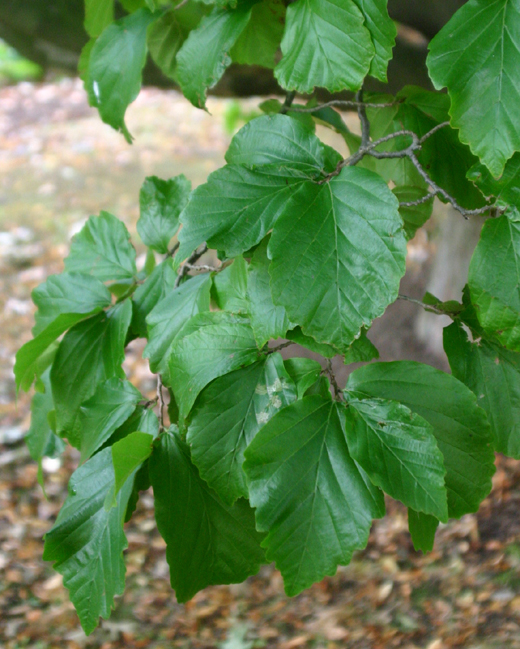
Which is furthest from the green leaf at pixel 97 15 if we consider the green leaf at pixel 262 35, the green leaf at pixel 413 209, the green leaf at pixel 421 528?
the green leaf at pixel 421 528

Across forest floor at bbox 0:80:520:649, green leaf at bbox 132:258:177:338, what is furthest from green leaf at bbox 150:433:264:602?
forest floor at bbox 0:80:520:649

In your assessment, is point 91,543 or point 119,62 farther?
point 119,62

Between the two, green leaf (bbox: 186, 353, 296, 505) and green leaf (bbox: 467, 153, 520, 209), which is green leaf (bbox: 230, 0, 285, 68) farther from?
green leaf (bbox: 186, 353, 296, 505)

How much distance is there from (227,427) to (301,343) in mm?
127

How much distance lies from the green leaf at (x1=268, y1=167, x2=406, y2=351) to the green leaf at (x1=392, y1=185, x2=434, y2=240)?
10.0 inches

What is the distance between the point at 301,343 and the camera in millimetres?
597

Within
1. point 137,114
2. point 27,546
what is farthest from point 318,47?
point 137,114

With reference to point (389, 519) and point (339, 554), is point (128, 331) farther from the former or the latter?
point (389, 519)

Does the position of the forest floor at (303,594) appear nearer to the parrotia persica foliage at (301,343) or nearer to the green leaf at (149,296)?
the green leaf at (149,296)

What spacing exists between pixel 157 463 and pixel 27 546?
5.64 ft

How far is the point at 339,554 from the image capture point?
57cm

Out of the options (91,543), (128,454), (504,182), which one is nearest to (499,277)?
(504,182)

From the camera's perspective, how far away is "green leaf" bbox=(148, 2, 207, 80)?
3.09 feet

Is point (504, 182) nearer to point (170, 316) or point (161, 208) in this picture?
point (170, 316)
